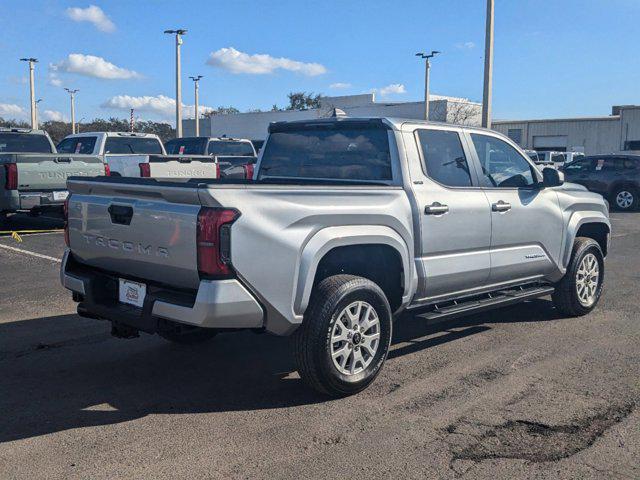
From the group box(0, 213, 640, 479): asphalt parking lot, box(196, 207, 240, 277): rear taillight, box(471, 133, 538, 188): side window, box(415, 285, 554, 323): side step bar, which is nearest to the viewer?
box(0, 213, 640, 479): asphalt parking lot

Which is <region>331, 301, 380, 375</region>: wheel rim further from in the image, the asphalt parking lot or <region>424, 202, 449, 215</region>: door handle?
<region>424, 202, 449, 215</region>: door handle

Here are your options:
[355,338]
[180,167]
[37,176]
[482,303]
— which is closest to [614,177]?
[180,167]

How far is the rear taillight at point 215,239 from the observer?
Result: 153 inches

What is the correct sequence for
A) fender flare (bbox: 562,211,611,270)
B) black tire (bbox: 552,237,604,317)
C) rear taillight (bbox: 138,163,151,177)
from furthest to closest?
rear taillight (bbox: 138,163,151,177) → black tire (bbox: 552,237,604,317) → fender flare (bbox: 562,211,611,270)

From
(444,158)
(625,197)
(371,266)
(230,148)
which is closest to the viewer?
(371,266)

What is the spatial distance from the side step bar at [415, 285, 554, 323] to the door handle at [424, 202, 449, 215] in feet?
2.52

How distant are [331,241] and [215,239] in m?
0.87

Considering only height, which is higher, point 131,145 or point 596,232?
point 131,145

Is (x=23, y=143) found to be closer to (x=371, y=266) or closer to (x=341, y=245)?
(x=371, y=266)

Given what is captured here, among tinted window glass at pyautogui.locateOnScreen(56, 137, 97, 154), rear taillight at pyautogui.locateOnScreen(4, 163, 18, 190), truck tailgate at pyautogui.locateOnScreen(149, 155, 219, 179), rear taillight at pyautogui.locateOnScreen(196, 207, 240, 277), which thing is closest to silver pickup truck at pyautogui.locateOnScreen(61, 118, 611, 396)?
rear taillight at pyautogui.locateOnScreen(196, 207, 240, 277)

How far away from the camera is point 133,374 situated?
5.06m

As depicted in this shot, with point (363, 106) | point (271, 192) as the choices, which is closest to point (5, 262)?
point (271, 192)

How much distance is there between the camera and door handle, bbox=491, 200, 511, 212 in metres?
5.82

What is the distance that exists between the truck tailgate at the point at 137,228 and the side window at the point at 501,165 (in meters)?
2.94
